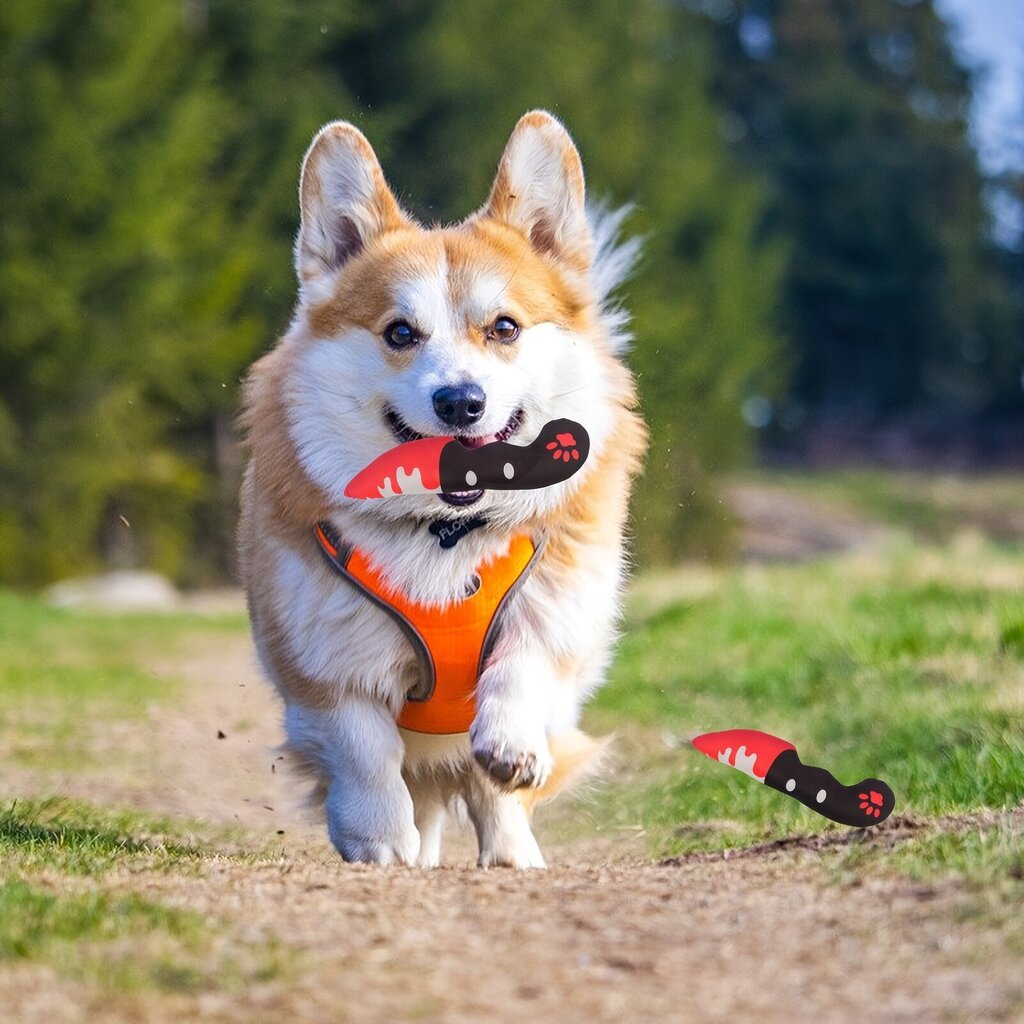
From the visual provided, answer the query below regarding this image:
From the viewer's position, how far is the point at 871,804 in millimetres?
4359

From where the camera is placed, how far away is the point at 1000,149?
164 feet

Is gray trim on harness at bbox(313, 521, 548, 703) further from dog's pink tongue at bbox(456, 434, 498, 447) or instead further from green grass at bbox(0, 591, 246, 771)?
green grass at bbox(0, 591, 246, 771)

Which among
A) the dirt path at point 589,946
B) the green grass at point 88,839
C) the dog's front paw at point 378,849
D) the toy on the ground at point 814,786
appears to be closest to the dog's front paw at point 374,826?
the dog's front paw at point 378,849

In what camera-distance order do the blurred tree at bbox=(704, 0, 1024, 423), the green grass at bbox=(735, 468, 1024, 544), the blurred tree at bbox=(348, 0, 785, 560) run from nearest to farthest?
the blurred tree at bbox=(348, 0, 785, 560) → the green grass at bbox=(735, 468, 1024, 544) → the blurred tree at bbox=(704, 0, 1024, 423)

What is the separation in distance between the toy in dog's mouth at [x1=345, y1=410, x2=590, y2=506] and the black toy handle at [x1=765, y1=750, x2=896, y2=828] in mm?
999

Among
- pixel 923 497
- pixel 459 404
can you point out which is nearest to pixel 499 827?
pixel 459 404

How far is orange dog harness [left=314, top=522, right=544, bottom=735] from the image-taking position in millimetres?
4566

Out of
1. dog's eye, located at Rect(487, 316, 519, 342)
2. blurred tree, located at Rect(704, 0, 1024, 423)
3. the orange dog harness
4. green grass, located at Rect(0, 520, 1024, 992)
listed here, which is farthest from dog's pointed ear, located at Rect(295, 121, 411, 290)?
blurred tree, located at Rect(704, 0, 1024, 423)

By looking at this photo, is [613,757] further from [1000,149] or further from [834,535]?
[1000,149]

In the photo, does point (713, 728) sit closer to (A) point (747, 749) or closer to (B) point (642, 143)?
(A) point (747, 749)

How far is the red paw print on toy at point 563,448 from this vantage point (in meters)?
4.54

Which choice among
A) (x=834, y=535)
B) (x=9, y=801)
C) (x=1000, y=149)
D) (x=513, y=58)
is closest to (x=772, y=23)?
(x=1000, y=149)

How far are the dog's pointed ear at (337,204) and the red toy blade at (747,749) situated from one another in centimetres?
182

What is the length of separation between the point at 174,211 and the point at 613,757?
14.5 meters
